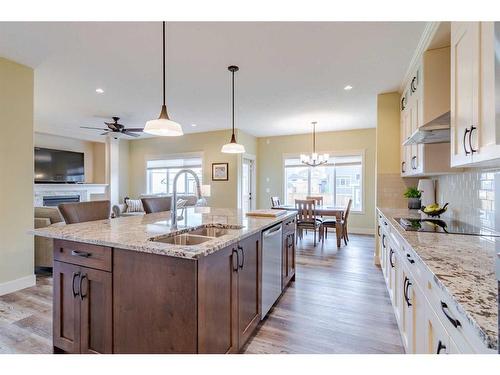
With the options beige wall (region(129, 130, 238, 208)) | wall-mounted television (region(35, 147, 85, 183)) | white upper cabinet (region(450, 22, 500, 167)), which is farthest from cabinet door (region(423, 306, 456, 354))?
wall-mounted television (region(35, 147, 85, 183))

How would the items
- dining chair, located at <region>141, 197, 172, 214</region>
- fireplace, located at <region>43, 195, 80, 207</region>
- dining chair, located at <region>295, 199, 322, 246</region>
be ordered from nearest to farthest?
dining chair, located at <region>141, 197, 172, 214</region>, dining chair, located at <region>295, 199, 322, 246</region>, fireplace, located at <region>43, 195, 80, 207</region>

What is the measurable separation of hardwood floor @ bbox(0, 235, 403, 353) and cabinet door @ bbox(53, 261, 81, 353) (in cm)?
34

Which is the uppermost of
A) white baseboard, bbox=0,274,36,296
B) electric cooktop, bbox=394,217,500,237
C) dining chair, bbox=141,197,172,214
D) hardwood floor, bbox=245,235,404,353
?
dining chair, bbox=141,197,172,214

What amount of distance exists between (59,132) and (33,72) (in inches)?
160

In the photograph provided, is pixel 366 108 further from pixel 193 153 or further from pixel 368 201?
pixel 193 153

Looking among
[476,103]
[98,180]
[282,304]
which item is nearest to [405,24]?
[476,103]

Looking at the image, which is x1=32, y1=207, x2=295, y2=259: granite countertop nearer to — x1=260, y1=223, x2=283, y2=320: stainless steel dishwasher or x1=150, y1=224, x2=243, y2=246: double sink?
x1=150, y1=224, x2=243, y2=246: double sink

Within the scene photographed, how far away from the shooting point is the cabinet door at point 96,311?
4.83 feet

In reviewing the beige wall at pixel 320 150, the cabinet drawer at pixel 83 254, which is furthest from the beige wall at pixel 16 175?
the beige wall at pixel 320 150

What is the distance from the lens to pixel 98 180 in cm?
778

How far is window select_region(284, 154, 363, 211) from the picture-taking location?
258 inches

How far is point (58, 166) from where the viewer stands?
6.58 m

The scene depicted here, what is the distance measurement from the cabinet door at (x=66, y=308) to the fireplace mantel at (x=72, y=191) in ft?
18.2

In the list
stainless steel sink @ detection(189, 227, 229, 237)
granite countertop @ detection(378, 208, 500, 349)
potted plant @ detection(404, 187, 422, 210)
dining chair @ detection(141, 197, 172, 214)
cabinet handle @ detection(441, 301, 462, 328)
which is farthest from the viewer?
potted plant @ detection(404, 187, 422, 210)
